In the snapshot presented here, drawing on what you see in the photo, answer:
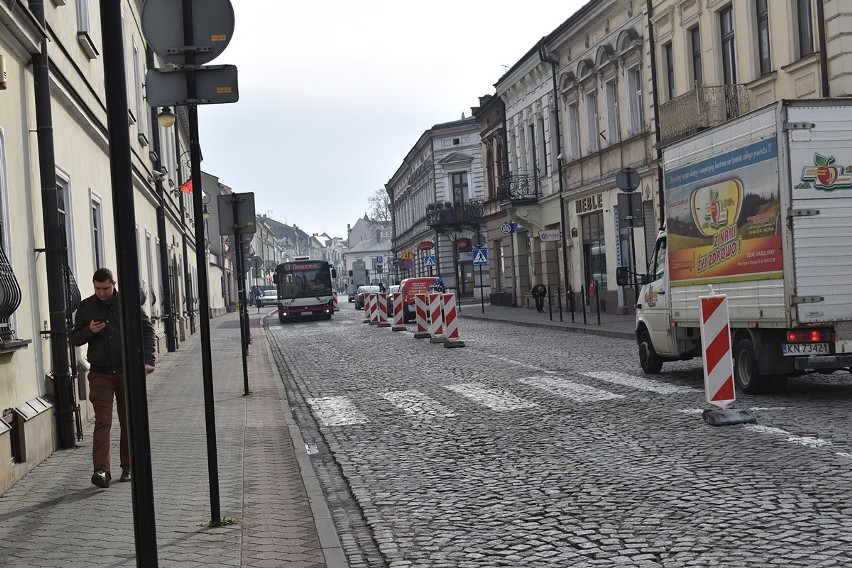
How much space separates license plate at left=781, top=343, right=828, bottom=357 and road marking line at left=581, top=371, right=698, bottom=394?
1.76m

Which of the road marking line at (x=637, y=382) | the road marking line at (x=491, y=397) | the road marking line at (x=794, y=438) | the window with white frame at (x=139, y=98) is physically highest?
the window with white frame at (x=139, y=98)

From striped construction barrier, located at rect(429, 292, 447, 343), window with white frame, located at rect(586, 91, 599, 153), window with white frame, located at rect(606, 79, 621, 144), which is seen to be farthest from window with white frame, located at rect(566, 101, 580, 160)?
striped construction barrier, located at rect(429, 292, 447, 343)

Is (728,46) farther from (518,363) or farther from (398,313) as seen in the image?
(398,313)

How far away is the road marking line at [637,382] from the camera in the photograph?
1328cm

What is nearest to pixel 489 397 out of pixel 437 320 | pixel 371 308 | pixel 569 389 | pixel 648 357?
pixel 569 389

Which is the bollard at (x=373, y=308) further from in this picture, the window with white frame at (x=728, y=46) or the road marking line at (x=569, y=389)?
the road marking line at (x=569, y=389)

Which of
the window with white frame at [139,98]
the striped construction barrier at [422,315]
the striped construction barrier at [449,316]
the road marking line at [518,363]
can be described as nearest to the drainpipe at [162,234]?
the window with white frame at [139,98]

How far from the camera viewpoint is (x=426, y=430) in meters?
11.0

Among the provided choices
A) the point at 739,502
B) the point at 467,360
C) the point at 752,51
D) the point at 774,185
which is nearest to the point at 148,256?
Result: the point at 467,360

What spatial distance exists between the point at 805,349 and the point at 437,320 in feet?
47.7

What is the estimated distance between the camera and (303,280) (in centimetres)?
5025

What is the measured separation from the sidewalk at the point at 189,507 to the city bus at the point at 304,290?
36751 millimetres

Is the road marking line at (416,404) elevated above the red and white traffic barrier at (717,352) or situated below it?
below

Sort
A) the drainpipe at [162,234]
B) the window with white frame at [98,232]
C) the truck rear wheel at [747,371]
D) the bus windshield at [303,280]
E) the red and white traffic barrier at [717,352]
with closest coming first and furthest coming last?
1. the red and white traffic barrier at [717,352]
2. the truck rear wheel at [747,371]
3. the window with white frame at [98,232]
4. the drainpipe at [162,234]
5. the bus windshield at [303,280]
